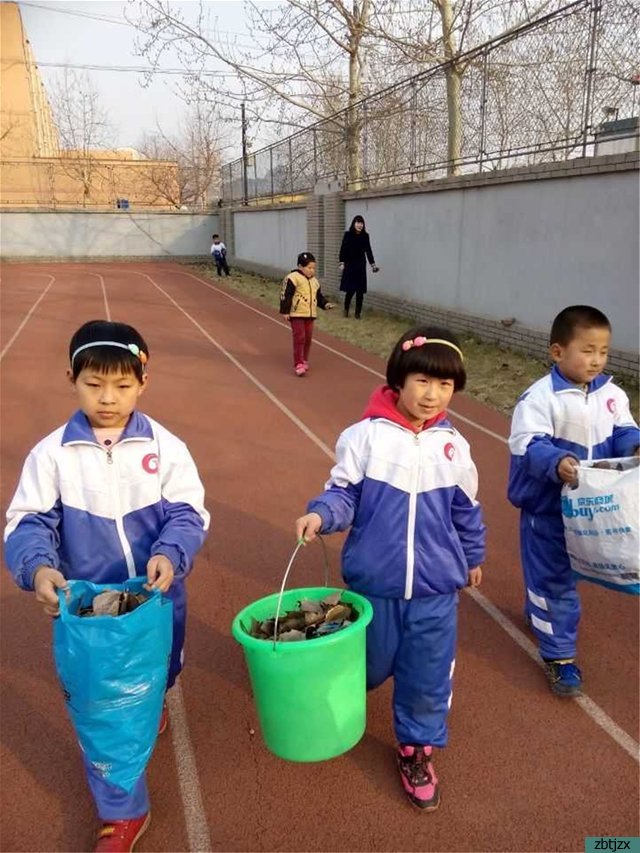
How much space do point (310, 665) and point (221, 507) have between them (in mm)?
3180

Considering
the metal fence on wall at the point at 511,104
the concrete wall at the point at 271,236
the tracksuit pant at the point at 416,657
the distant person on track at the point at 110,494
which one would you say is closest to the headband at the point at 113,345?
the distant person on track at the point at 110,494

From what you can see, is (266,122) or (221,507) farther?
(266,122)

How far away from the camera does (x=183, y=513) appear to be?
2.25 metres

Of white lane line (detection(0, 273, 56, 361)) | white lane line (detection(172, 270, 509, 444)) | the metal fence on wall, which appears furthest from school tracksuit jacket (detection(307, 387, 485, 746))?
white lane line (detection(0, 273, 56, 361))

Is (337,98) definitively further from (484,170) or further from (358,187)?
(484,170)

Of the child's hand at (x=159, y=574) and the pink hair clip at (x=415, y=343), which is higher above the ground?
the pink hair clip at (x=415, y=343)

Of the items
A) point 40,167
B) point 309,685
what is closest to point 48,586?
point 309,685

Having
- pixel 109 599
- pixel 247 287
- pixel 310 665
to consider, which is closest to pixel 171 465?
pixel 109 599

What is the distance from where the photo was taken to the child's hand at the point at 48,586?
186 centimetres

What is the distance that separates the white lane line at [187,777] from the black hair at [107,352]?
157 cm

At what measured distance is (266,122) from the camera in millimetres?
20641

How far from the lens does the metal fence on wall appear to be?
8.73 metres

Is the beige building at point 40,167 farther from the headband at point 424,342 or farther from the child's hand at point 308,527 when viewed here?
the child's hand at point 308,527

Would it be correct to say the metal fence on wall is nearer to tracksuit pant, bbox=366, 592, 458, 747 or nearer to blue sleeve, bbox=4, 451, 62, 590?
tracksuit pant, bbox=366, 592, 458, 747
